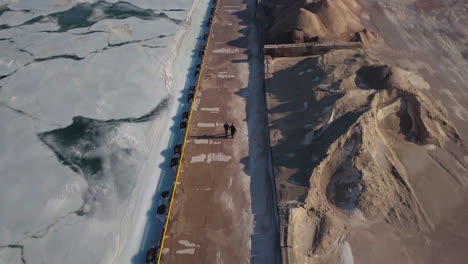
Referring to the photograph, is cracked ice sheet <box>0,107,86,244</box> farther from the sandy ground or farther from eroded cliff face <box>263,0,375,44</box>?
eroded cliff face <box>263,0,375,44</box>

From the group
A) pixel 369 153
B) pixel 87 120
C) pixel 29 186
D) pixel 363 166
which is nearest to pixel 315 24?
pixel 369 153

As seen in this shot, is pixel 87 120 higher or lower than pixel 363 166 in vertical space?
lower

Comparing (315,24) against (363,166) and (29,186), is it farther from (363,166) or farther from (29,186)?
(29,186)

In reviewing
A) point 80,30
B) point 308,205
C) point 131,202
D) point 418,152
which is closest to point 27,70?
point 80,30

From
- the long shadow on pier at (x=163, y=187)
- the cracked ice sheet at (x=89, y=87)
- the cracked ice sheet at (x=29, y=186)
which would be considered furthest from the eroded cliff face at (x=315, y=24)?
the cracked ice sheet at (x=29, y=186)

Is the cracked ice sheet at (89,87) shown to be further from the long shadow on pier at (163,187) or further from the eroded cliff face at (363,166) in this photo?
the eroded cliff face at (363,166)

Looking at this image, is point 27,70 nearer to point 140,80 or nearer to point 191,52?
point 140,80
